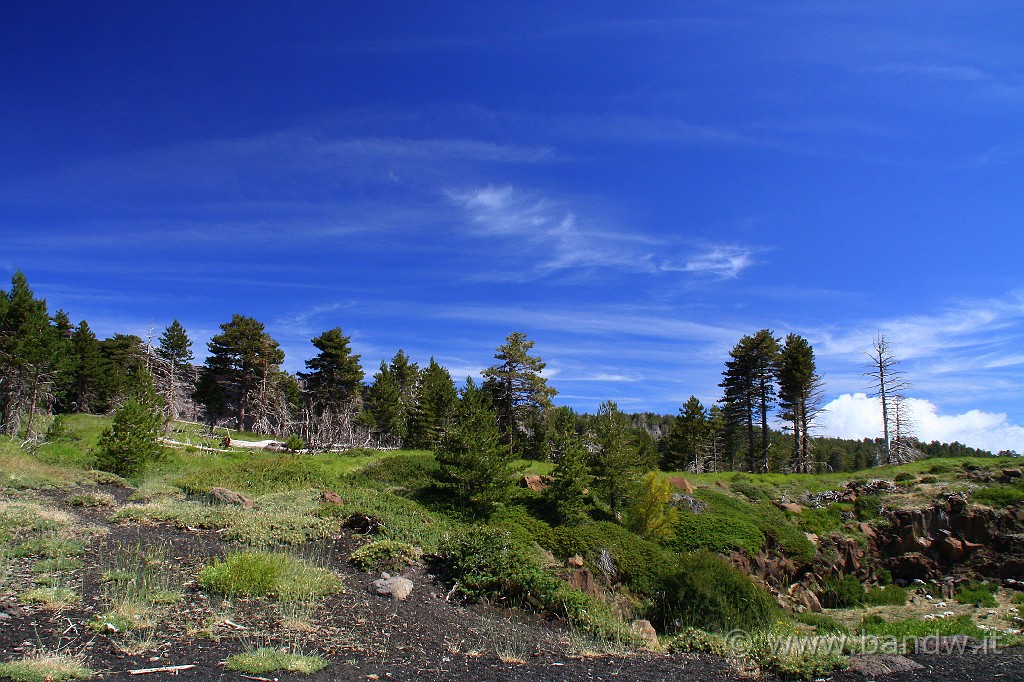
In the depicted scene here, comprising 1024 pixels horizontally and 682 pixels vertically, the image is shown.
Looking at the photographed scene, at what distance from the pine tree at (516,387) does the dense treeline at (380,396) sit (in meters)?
0.08

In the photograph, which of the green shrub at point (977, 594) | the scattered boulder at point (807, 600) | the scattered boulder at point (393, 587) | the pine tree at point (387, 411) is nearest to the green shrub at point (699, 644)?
the scattered boulder at point (393, 587)

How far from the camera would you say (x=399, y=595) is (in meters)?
9.30

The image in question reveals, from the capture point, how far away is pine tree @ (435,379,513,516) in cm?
1833

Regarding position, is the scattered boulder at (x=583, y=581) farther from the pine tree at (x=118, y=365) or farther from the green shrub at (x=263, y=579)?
the pine tree at (x=118, y=365)

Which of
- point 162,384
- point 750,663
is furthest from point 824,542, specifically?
point 162,384

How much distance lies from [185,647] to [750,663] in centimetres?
726

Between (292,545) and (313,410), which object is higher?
(313,410)

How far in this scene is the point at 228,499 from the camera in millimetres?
13758

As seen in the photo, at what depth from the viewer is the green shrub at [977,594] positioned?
1821 cm

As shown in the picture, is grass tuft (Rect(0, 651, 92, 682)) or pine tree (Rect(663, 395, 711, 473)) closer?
grass tuft (Rect(0, 651, 92, 682))

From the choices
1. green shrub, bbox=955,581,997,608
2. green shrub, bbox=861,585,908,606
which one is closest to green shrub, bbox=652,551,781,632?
green shrub, bbox=861,585,908,606

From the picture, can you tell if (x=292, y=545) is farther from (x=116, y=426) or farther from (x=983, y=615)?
(x=983, y=615)

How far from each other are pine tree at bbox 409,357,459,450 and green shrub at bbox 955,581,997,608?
27421 millimetres

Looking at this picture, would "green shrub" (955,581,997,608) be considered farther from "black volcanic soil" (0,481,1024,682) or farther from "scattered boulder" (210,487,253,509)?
"scattered boulder" (210,487,253,509)
